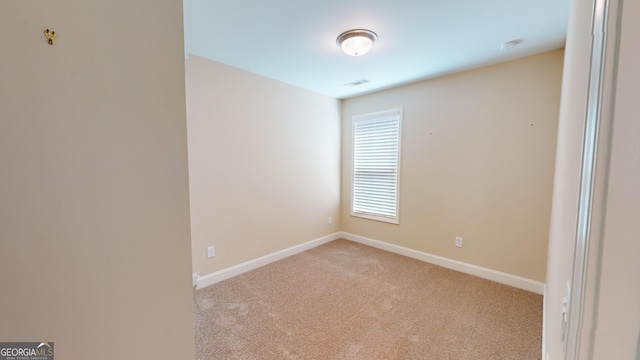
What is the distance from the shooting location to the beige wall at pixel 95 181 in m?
0.60

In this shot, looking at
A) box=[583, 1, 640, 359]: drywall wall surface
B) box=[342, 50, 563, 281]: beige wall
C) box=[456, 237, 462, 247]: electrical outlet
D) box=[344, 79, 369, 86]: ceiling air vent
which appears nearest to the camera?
box=[583, 1, 640, 359]: drywall wall surface

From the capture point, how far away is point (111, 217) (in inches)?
28.8

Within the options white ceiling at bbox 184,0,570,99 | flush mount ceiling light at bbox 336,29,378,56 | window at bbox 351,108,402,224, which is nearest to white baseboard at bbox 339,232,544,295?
window at bbox 351,108,402,224

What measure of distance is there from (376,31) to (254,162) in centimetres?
197

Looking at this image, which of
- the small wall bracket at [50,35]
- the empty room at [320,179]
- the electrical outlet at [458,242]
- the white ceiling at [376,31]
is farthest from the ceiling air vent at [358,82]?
the small wall bracket at [50,35]

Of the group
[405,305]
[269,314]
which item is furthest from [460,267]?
[269,314]

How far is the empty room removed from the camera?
0.58m

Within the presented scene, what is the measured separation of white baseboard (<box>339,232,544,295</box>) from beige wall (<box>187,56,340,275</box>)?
98 centimetres

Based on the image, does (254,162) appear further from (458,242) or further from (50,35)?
(458,242)

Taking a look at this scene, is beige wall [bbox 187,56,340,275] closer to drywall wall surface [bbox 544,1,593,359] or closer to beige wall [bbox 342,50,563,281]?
beige wall [bbox 342,50,563,281]

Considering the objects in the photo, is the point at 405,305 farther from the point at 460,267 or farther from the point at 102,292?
the point at 102,292

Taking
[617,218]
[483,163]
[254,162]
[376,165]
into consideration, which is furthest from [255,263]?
[617,218]

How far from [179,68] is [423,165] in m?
3.11

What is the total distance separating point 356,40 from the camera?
2.12 meters
